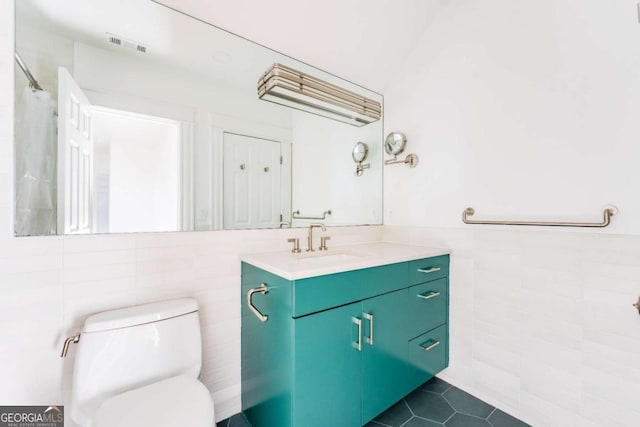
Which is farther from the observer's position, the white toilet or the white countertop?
the white countertop

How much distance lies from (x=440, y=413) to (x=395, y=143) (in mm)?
1795

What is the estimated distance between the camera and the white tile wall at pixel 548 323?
1.18m

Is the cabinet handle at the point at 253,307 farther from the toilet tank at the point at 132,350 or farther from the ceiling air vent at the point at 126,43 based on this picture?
the ceiling air vent at the point at 126,43

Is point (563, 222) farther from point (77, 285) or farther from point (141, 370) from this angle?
point (77, 285)

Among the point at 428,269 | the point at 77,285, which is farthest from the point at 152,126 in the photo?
the point at 428,269

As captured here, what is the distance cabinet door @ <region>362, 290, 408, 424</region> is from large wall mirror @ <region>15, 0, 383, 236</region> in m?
0.79

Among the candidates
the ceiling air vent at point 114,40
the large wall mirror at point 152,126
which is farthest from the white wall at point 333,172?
the ceiling air vent at point 114,40

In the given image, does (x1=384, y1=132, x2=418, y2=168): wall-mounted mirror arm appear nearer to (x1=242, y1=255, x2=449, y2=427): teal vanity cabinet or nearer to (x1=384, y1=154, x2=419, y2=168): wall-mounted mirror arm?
(x1=384, y1=154, x2=419, y2=168): wall-mounted mirror arm

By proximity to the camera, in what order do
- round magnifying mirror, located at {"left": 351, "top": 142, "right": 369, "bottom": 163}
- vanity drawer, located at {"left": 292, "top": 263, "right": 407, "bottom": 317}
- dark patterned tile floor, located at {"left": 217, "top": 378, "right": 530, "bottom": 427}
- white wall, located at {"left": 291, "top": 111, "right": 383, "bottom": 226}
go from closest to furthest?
vanity drawer, located at {"left": 292, "top": 263, "right": 407, "bottom": 317}
dark patterned tile floor, located at {"left": 217, "top": 378, "right": 530, "bottom": 427}
white wall, located at {"left": 291, "top": 111, "right": 383, "bottom": 226}
round magnifying mirror, located at {"left": 351, "top": 142, "right": 369, "bottom": 163}

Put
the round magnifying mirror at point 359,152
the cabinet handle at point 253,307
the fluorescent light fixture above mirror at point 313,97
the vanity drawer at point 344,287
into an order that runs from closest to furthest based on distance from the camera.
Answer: the vanity drawer at point 344,287 < the cabinet handle at point 253,307 < the fluorescent light fixture above mirror at point 313,97 < the round magnifying mirror at point 359,152

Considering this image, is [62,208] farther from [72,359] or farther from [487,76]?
[487,76]

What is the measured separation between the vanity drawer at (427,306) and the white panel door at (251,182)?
3.18 feet

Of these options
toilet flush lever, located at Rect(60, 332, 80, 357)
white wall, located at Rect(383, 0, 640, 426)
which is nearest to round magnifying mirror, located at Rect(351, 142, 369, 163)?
white wall, located at Rect(383, 0, 640, 426)

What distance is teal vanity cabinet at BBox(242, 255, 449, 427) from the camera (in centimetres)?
111
